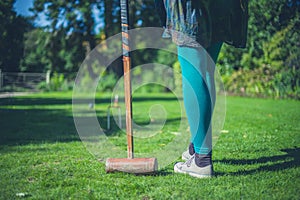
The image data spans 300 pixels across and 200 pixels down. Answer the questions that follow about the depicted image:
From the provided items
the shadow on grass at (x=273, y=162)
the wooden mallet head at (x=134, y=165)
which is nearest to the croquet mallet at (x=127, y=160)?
the wooden mallet head at (x=134, y=165)

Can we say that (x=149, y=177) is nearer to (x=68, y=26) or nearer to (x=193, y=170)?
(x=193, y=170)

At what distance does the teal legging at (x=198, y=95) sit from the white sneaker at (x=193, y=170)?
0.09 m

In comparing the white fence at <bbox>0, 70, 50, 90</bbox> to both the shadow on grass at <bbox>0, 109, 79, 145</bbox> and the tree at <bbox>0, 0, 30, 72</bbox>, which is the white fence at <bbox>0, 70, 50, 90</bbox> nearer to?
the tree at <bbox>0, 0, 30, 72</bbox>

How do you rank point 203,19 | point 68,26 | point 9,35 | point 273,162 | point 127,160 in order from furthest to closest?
1. point 68,26
2. point 9,35
3. point 273,162
4. point 127,160
5. point 203,19

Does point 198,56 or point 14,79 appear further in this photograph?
point 14,79

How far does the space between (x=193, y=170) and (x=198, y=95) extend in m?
0.44

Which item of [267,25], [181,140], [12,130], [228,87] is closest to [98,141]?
[181,140]

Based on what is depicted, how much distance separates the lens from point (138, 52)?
25.3 meters

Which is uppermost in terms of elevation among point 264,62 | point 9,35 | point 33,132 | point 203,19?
point 9,35

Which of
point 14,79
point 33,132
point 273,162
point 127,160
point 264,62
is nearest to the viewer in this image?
point 127,160

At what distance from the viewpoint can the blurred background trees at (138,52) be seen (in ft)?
17.7

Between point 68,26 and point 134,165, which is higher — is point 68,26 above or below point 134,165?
above

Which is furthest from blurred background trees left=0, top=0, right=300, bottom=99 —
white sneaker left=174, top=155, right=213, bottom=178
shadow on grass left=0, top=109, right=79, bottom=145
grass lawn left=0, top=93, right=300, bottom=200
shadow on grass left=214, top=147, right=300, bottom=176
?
white sneaker left=174, top=155, right=213, bottom=178

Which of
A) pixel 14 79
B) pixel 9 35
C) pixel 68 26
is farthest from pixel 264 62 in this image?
pixel 68 26
